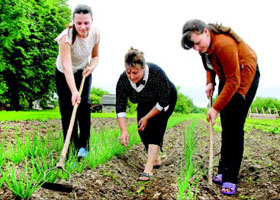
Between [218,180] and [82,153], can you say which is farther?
[82,153]

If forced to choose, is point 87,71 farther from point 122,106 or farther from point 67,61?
point 122,106

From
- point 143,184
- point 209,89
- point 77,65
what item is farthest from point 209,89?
point 77,65

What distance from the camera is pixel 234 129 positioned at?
8.63 feet

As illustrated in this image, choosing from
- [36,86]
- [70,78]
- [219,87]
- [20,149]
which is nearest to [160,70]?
[219,87]

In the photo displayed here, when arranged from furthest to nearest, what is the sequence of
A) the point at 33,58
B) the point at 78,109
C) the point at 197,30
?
the point at 33,58 → the point at 78,109 → the point at 197,30

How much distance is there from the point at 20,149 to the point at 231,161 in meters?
2.12

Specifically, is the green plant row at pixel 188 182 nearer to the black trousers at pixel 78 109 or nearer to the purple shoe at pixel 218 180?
the purple shoe at pixel 218 180

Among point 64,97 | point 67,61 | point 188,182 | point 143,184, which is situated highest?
point 67,61

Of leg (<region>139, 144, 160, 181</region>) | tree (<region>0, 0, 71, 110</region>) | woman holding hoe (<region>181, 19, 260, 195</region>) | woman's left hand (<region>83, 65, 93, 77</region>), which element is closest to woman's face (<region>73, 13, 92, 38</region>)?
woman's left hand (<region>83, 65, 93, 77</region>)

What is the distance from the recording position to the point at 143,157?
4.04 m

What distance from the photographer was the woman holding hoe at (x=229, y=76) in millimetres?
2312

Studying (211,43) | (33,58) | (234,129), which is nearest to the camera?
(211,43)

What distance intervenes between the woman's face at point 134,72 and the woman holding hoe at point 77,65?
1.72ft

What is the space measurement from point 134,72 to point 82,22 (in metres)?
0.68
